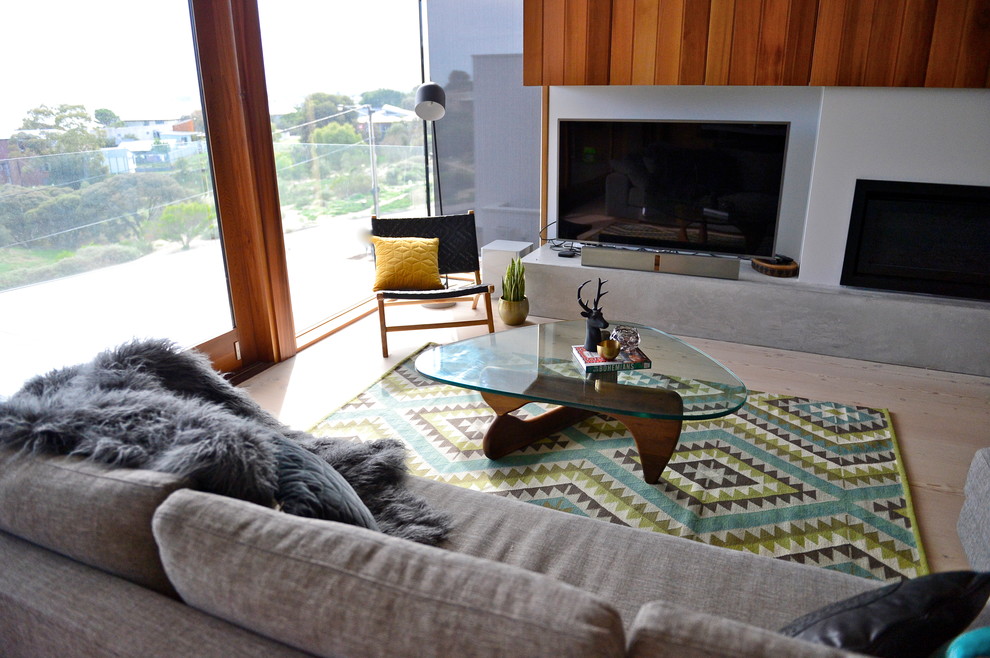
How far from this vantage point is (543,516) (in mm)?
1846

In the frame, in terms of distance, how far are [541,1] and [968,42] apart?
2301mm

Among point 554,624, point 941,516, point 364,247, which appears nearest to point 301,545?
point 554,624

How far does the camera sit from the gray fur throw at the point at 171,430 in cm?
133

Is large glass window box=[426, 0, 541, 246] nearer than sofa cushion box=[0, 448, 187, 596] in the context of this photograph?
No

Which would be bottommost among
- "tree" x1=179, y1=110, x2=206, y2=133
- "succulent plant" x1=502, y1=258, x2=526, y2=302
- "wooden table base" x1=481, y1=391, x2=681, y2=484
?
"wooden table base" x1=481, y1=391, x2=681, y2=484

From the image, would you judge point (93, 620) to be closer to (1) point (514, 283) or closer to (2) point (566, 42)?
(1) point (514, 283)

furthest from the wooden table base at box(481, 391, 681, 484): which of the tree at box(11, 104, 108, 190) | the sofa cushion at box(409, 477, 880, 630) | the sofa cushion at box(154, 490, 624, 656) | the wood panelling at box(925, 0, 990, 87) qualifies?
the wood panelling at box(925, 0, 990, 87)

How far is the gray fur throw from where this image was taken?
133 centimetres

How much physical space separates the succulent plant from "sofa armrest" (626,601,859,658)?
3.51m

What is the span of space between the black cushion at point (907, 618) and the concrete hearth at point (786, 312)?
3079 millimetres

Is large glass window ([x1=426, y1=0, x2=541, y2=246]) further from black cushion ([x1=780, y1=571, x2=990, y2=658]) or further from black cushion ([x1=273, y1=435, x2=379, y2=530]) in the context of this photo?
black cushion ([x1=780, y1=571, x2=990, y2=658])

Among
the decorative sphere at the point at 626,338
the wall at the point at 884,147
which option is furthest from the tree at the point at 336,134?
the wall at the point at 884,147

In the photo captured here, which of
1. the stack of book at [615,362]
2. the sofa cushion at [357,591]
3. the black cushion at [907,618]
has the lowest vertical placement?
the stack of book at [615,362]

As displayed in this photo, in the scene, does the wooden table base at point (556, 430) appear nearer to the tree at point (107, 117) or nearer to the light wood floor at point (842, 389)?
the light wood floor at point (842, 389)
